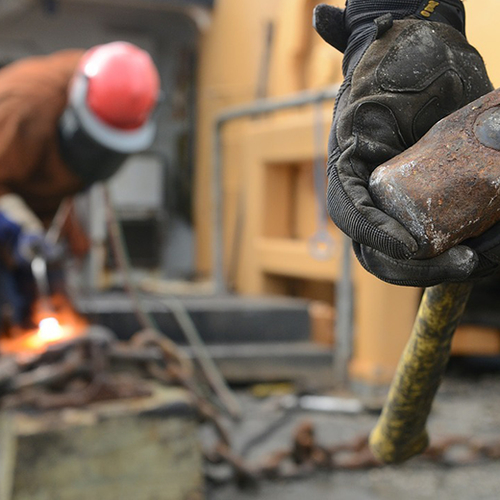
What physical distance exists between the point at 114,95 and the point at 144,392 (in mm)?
1202

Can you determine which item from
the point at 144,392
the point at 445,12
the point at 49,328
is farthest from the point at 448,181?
the point at 49,328

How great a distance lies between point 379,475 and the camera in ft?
8.84

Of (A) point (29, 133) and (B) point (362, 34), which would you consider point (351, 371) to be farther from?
(B) point (362, 34)

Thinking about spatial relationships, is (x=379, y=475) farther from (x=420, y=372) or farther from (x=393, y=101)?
(x=393, y=101)

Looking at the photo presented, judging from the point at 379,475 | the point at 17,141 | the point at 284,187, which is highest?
the point at 17,141

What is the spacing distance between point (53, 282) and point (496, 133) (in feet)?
10.3

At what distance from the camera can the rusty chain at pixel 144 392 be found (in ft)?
7.91

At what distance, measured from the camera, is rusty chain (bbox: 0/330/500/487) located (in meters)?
2.41

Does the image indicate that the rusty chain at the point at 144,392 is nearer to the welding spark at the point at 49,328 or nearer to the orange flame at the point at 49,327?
the orange flame at the point at 49,327

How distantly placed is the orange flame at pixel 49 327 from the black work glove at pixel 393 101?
2.39m

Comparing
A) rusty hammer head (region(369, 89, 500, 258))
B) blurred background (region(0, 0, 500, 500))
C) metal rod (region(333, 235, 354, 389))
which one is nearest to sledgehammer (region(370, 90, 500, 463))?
rusty hammer head (region(369, 89, 500, 258))

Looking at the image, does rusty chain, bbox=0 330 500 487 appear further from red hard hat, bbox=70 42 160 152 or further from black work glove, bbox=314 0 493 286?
black work glove, bbox=314 0 493 286

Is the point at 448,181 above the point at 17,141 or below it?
above

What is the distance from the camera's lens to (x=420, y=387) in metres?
0.98
